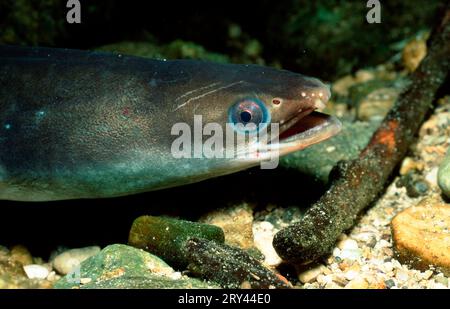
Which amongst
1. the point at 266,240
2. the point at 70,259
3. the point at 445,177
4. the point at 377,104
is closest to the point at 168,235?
the point at 266,240

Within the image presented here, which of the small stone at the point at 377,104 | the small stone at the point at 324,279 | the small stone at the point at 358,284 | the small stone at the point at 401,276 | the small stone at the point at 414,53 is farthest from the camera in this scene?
the small stone at the point at 414,53

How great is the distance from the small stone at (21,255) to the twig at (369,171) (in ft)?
6.34

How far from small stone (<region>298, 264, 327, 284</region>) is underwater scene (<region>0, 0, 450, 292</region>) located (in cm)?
1

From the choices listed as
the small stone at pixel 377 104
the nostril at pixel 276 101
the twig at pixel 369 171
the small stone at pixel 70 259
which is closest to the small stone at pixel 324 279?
the twig at pixel 369 171

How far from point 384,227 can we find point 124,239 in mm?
2067

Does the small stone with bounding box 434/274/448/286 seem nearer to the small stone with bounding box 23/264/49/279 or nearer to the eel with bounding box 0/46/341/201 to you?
the eel with bounding box 0/46/341/201

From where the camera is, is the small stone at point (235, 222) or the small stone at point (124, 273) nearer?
the small stone at point (124, 273)

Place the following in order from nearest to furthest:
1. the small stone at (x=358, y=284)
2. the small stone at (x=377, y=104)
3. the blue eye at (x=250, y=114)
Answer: the small stone at (x=358, y=284) → the blue eye at (x=250, y=114) → the small stone at (x=377, y=104)

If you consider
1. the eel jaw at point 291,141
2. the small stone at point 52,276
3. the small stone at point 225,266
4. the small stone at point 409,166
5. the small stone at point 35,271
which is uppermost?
the eel jaw at point 291,141

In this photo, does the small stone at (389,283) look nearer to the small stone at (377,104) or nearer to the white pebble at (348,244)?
the white pebble at (348,244)

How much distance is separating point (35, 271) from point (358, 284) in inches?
89.1

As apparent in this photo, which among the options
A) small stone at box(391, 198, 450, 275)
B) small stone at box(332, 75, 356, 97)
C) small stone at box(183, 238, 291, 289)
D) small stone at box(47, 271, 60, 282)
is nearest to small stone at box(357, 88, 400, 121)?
small stone at box(332, 75, 356, 97)

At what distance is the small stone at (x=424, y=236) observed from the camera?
258 cm

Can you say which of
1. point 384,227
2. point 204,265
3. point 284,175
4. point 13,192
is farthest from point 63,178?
point 384,227
